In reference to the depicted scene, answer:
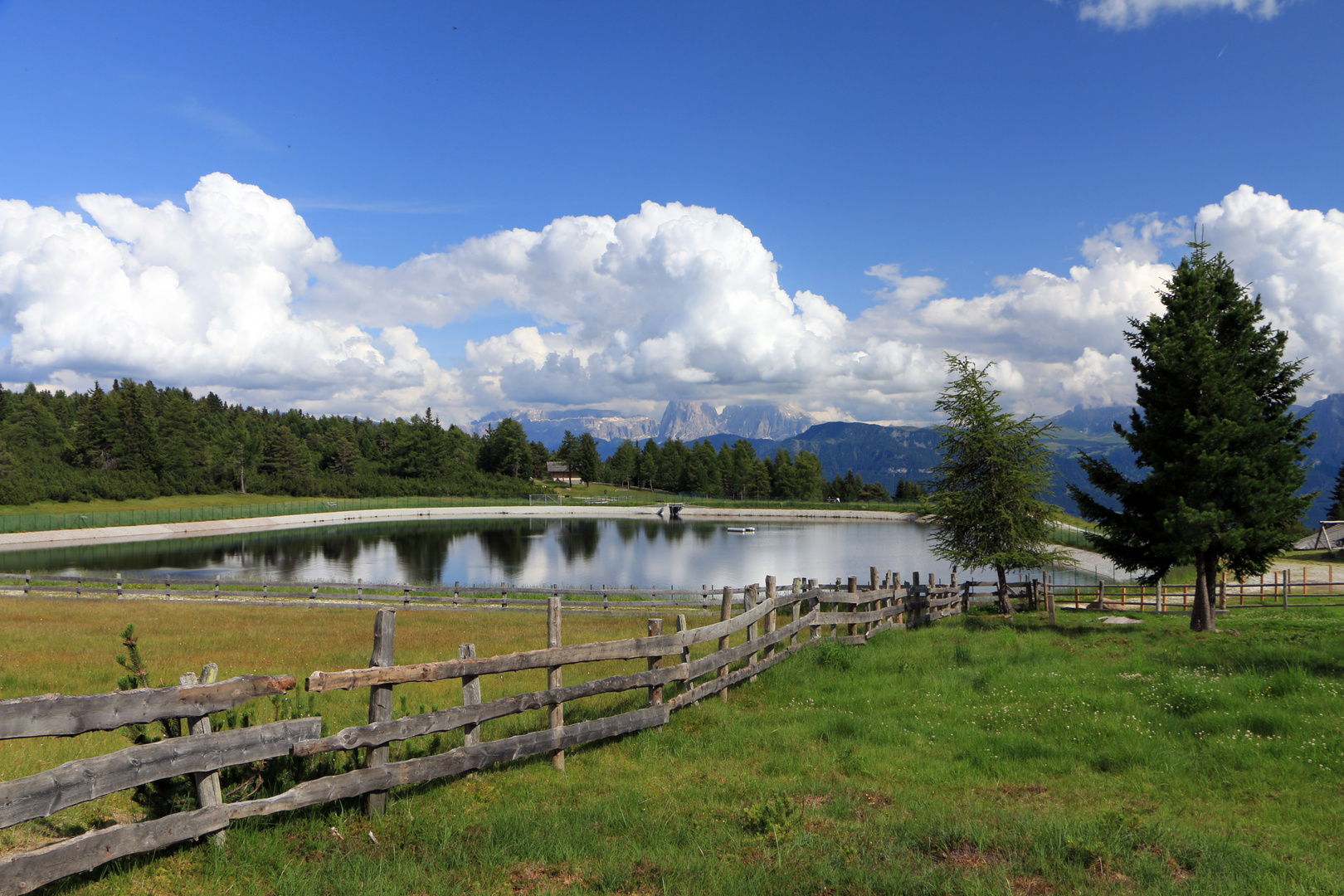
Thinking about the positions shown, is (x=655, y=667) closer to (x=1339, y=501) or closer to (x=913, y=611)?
(x=913, y=611)

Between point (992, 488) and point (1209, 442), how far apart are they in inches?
310

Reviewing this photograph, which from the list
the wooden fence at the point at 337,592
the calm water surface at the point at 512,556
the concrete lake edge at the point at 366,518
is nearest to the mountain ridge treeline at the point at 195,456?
the concrete lake edge at the point at 366,518

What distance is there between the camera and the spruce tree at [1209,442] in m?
19.7

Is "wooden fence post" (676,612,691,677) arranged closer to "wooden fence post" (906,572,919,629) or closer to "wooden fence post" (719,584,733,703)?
"wooden fence post" (719,584,733,703)

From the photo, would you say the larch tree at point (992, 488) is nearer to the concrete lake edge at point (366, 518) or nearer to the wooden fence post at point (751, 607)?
the wooden fence post at point (751, 607)

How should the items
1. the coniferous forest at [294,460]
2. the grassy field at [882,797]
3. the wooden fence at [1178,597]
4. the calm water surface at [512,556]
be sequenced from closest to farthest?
1. the grassy field at [882,797]
2. the wooden fence at [1178,597]
3. the calm water surface at [512,556]
4. the coniferous forest at [294,460]

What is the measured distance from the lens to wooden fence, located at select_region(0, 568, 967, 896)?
4.62 meters

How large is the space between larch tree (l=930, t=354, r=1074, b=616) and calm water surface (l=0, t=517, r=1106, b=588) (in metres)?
26.6

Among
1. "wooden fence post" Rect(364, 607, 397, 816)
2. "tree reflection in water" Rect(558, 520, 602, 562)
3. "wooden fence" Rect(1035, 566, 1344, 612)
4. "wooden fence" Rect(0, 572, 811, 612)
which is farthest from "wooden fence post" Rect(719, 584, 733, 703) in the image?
"tree reflection in water" Rect(558, 520, 602, 562)

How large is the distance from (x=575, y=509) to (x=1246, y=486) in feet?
416

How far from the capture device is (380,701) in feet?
21.4

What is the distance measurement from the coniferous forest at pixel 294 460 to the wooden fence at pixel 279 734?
121305 millimetres

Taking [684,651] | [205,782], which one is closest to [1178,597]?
[684,651]

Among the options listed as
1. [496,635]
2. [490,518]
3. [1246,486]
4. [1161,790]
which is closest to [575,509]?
[490,518]
